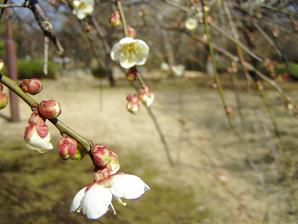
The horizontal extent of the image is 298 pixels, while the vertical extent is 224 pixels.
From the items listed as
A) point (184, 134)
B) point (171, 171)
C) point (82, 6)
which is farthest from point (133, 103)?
point (184, 134)

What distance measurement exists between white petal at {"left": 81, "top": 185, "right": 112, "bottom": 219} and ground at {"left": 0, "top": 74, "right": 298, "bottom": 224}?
1117 millimetres

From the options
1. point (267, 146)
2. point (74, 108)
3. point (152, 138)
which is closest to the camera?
point (267, 146)

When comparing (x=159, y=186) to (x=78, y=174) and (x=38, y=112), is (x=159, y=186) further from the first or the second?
(x=38, y=112)

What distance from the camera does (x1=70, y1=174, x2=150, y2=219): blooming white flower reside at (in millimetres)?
601

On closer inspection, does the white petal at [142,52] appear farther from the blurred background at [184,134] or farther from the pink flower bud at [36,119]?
the pink flower bud at [36,119]

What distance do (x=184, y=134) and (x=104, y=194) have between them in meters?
4.68

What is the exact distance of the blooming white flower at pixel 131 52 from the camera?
3.50 ft

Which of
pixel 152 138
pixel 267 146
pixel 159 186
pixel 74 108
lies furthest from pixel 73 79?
pixel 159 186

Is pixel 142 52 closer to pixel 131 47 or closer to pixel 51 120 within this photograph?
pixel 131 47

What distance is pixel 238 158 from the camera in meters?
4.19

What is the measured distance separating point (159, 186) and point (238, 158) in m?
1.17

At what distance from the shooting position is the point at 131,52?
3.53 ft

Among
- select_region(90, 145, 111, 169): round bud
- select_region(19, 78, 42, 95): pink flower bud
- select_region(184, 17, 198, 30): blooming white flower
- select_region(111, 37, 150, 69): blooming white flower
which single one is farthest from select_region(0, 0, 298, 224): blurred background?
select_region(90, 145, 111, 169): round bud

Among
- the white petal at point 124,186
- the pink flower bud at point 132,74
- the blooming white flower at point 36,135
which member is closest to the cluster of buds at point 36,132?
the blooming white flower at point 36,135
